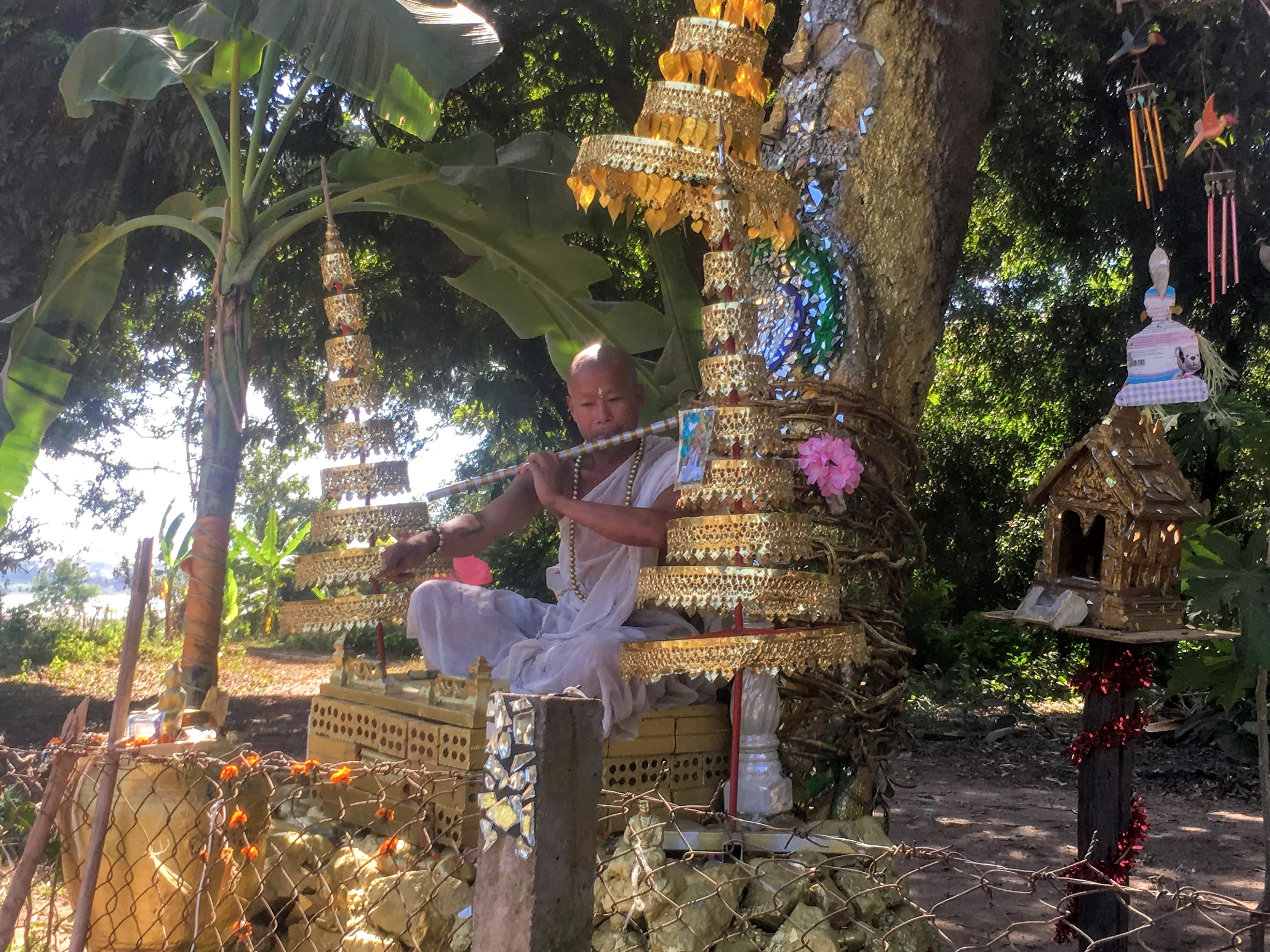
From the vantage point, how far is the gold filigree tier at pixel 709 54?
330 centimetres

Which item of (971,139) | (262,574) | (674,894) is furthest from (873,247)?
(262,574)

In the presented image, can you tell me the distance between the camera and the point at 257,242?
5164mm

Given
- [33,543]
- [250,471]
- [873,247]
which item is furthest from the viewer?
[250,471]

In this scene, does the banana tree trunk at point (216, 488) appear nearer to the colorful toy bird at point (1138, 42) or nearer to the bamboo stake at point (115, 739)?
the bamboo stake at point (115, 739)

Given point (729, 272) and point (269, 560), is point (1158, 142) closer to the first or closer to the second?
point (729, 272)

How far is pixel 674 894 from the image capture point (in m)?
2.80

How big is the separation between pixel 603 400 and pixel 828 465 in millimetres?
834

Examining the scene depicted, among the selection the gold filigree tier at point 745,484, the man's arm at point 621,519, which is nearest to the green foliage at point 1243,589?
the gold filigree tier at point 745,484

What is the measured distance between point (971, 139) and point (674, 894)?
3140 millimetres

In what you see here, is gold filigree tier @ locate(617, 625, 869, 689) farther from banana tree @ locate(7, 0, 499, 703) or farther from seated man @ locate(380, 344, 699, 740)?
banana tree @ locate(7, 0, 499, 703)

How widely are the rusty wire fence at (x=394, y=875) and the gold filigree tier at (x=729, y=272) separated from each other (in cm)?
151

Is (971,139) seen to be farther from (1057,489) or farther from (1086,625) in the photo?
(1086,625)

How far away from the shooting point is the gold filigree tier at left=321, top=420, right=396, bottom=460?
13.0 ft

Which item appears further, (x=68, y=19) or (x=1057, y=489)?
(x=68, y=19)
